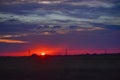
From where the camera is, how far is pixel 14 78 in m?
36.1

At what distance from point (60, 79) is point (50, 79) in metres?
1.05

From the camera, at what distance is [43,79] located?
34.6 m

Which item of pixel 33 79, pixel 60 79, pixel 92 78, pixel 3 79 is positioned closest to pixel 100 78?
pixel 92 78

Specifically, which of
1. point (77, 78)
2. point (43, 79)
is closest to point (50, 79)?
point (43, 79)

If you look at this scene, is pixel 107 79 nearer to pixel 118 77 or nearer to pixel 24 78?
pixel 118 77

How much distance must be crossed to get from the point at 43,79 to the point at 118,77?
728 centimetres

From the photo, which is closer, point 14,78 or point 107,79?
point 107,79

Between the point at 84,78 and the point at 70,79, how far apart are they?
216 cm

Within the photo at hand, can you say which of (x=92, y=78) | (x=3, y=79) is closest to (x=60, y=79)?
(x=92, y=78)

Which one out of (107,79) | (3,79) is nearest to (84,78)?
(107,79)

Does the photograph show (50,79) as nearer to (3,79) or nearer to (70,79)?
(70,79)

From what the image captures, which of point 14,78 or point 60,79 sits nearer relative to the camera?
point 60,79

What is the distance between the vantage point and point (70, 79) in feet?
112

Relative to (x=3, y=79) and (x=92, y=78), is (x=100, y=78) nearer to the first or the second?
(x=92, y=78)
